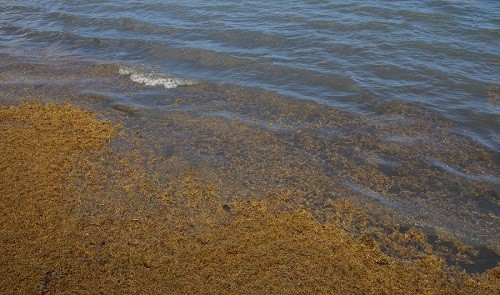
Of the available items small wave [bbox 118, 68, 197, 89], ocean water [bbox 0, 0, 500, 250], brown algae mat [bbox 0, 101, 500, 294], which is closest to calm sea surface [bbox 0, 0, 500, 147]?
ocean water [bbox 0, 0, 500, 250]

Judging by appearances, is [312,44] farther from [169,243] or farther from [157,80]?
[169,243]

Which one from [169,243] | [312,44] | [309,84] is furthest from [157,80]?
[169,243]

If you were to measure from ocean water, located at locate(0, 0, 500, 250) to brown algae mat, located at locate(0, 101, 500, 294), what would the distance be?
897mm

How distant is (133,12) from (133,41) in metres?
3.01

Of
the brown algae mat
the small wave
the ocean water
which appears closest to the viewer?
the brown algae mat

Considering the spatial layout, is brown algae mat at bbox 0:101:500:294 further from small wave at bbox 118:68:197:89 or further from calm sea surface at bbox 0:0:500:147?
calm sea surface at bbox 0:0:500:147

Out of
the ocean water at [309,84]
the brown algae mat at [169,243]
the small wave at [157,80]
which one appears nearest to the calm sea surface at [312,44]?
the ocean water at [309,84]

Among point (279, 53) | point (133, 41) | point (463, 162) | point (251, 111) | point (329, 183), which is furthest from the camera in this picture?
point (133, 41)

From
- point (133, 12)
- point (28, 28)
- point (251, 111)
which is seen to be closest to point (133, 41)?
point (133, 12)

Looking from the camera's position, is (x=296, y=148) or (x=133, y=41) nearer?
(x=296, y=148)

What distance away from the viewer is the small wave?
1140cm

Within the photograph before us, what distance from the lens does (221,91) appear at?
1101 cm

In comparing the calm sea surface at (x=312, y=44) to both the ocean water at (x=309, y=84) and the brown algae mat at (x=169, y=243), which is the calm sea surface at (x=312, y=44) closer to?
the ocean water at (x=309, y=84)

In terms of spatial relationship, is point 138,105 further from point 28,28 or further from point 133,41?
point 28,28
